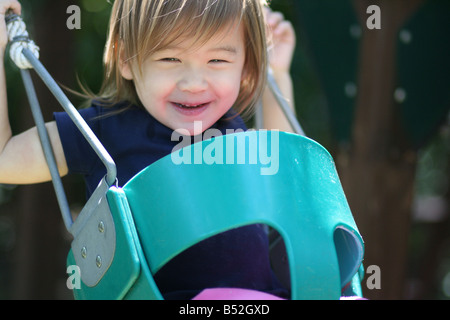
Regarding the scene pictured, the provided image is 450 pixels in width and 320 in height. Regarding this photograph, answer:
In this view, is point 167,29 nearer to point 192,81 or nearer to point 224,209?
point 192,81

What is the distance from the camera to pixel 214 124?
137 centimetres

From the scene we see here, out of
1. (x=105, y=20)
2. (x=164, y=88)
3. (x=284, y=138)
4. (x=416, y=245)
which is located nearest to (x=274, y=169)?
Result: (x=284, y=138)

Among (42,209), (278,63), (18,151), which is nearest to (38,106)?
(18,151)

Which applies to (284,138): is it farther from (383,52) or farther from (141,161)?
→ (383,52)

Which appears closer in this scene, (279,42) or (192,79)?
(192,79)

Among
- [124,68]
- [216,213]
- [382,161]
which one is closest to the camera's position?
[216,213]

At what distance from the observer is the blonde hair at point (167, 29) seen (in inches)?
47.1

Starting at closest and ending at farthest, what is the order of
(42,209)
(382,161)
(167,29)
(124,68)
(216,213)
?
(216,213), (167,29), (124,68), (382,161), (42,209)

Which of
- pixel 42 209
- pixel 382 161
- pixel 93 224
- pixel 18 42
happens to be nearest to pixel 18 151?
pixel 18 42

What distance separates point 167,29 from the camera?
1192 mm

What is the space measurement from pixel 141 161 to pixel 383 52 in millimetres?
1187

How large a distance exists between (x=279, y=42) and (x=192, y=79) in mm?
559

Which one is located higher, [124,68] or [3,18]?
[3,18]

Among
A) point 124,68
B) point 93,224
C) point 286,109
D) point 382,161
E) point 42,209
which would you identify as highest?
point 124,68
